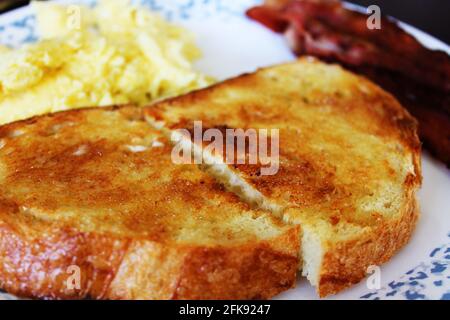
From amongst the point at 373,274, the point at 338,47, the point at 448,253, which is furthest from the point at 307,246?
the point at 338,47

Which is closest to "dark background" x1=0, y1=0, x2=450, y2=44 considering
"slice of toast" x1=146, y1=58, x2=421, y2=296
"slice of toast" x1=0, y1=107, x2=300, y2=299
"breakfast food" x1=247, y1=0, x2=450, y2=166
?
"breakfast food" x1=247, y1=0, x2=450, y2=166

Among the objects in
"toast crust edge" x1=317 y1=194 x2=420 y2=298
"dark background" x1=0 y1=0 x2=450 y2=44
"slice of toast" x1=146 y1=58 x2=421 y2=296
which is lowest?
"dark background" x1=0 y1=0 x2=450 y2=44

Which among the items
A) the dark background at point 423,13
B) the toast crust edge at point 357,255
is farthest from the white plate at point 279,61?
the dark background at point 423,13

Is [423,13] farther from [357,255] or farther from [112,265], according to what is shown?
[112,265]

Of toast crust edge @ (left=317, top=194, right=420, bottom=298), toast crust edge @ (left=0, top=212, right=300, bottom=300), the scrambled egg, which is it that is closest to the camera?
toast crust edge @ (left=0, top=212, right=300, bottom=300)

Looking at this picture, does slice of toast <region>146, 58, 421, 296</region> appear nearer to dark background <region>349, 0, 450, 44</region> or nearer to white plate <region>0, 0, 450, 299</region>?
white plate <region>0, 0, 450, 299</region>

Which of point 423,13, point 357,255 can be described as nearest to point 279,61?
point 423,13

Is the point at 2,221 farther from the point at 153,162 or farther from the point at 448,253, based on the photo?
the point at 448,253
